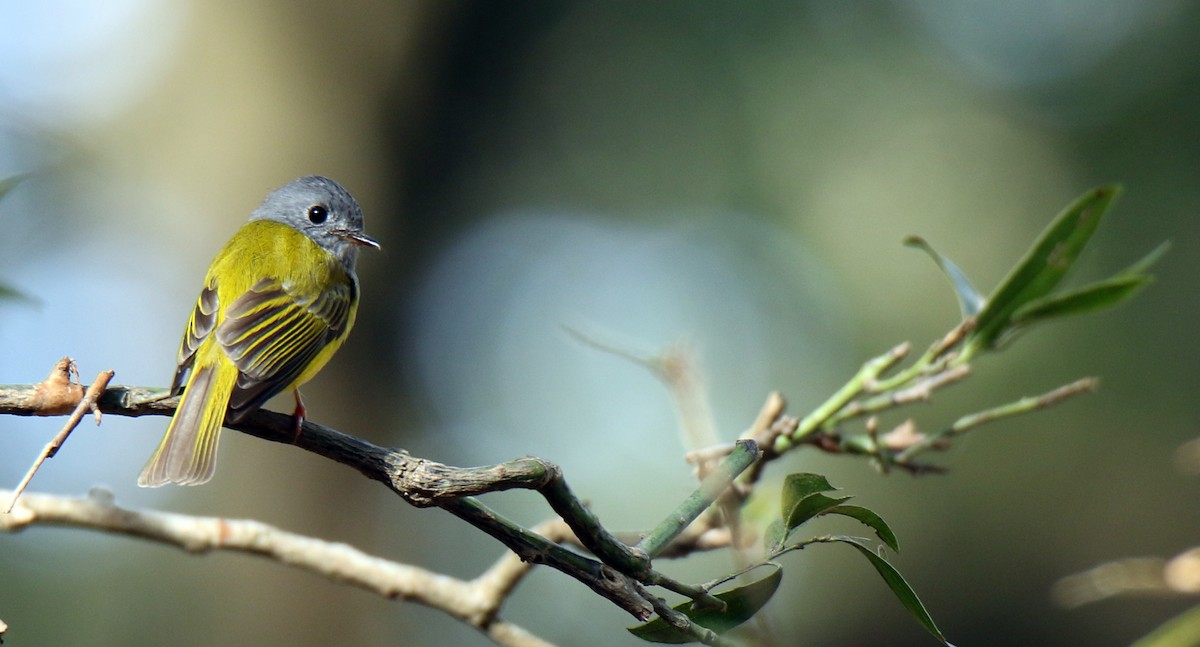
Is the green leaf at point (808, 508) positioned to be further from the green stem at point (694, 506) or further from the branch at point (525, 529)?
the branch at point (525, 529)

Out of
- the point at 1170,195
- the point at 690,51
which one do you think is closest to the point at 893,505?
the point at 1170,195

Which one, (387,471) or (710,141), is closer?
(387,471)

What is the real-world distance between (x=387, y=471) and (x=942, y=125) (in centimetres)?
1157

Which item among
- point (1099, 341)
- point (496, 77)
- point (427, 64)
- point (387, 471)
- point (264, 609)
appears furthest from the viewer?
point (496, 77)

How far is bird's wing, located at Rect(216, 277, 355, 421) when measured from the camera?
2.19m

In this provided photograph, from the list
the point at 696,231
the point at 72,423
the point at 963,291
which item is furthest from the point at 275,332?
the point at 696,231

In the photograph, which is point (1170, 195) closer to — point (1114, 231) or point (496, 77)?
point (1114, 231)

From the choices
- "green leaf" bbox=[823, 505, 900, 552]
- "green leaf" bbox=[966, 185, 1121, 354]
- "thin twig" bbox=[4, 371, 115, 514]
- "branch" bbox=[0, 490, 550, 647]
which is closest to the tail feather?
"branch" bbox=[0, 490, 550, 647]

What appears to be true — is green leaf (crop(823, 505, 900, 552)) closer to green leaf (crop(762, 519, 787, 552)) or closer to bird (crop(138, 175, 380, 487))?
green leaf (crop(762, 519, 787, 552))

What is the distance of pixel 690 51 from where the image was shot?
11.9 meters

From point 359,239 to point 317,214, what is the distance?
1.00 ft

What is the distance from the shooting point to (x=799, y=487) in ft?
3.85

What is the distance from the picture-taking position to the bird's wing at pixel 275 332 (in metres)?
2.19

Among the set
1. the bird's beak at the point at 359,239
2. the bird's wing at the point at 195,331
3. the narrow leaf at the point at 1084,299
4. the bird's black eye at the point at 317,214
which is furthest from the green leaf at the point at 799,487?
the bird's black eye at the point at 317,214
